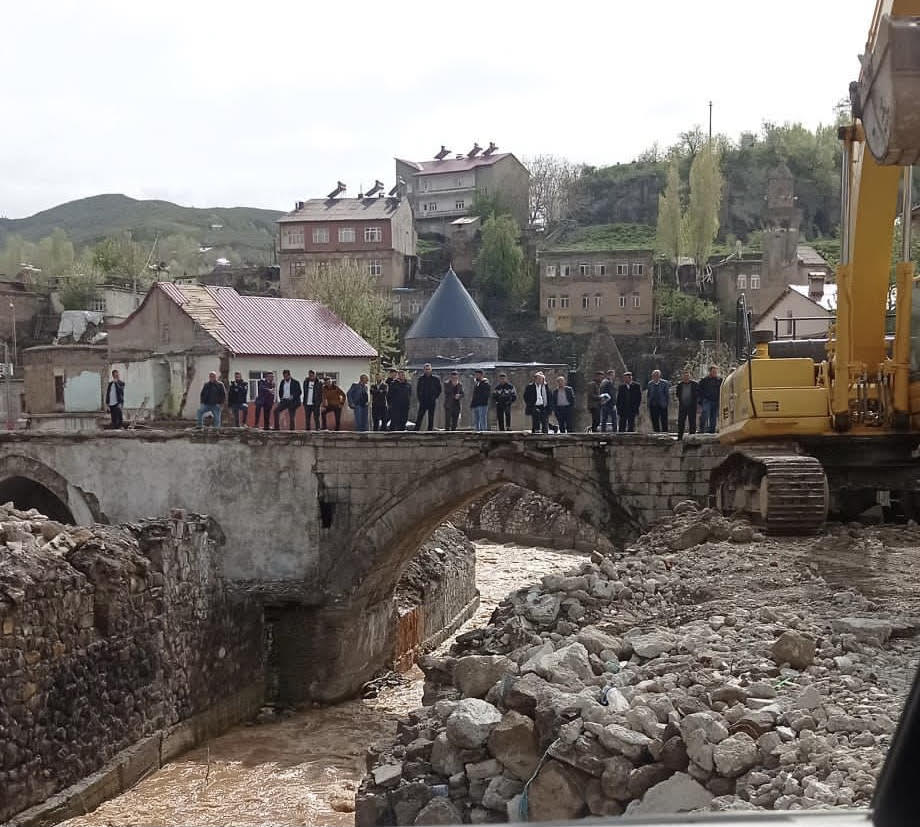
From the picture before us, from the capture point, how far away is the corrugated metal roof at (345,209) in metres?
53.8

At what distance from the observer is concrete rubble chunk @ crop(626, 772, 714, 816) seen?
170 inches

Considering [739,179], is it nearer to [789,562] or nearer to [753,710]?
[789,562]

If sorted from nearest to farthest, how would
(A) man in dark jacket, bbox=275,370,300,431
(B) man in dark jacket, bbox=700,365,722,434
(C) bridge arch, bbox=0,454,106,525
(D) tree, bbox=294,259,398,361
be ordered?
(B) man in dark jacket, bbox=700,365,722,434, (C) bridge arch, bbox=0,454,106,525, (A) man in dark jacket, bbox=275,370,300,431, (D) tree, bbox=294,259,398,361

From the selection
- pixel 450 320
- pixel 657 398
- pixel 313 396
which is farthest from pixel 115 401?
pixel 450 320

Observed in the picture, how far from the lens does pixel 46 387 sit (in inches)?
1284

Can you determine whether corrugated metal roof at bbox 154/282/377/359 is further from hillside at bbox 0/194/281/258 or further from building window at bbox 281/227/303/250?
hillside at bbox 0/194/281/258

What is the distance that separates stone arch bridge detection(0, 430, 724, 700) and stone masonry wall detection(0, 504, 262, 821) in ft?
4.38

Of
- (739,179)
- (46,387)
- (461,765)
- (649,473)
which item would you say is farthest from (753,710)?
(739,179)

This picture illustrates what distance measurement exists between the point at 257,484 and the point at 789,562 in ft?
34.6

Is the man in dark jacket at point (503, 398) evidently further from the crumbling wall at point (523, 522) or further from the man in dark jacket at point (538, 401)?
the crumbling wall at point (523, 522)

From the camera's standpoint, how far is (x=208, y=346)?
26625mm

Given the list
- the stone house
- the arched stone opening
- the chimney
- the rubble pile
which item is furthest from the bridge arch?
the chimney

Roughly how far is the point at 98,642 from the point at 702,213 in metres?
46.1

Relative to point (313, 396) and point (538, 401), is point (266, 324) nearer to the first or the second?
point (313, 396)
